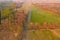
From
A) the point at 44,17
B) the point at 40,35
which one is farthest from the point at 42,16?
the point at 40,35

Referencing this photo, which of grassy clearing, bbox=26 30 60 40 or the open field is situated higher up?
the open field

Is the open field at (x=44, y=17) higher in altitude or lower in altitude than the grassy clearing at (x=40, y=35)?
higher

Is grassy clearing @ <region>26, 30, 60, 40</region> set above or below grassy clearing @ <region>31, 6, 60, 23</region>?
below

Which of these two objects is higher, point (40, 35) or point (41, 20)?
point (41, 20)

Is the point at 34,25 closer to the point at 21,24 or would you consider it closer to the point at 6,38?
the point at 21,24

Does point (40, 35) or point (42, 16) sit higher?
point (42, 16)

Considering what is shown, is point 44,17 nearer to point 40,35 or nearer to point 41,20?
point 41,20

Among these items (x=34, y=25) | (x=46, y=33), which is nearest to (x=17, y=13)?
(x=34, y=25)

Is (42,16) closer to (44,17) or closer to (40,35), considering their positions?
(44,17)
